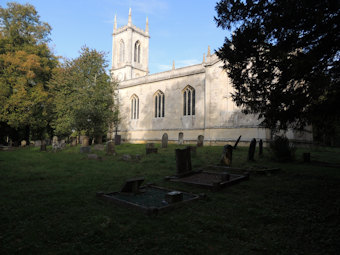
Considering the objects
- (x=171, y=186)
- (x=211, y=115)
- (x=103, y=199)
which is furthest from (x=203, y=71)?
(x=103, y=199)

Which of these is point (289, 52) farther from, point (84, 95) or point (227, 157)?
point (84, 95)

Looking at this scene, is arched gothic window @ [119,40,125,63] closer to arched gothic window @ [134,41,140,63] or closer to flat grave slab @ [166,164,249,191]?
arched gothic window @ [134,41,140,63]

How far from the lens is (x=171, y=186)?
22.3ft

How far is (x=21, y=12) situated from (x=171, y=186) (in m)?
27.5

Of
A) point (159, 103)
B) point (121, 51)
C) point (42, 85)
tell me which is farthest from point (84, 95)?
point (121, 51)

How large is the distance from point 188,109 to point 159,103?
15.3ft

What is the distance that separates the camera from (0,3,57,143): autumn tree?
879 inches

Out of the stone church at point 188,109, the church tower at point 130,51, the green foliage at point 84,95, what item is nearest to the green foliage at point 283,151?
the stone church at point 188,109

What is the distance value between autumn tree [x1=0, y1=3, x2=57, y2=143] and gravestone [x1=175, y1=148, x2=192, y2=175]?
20666 mm

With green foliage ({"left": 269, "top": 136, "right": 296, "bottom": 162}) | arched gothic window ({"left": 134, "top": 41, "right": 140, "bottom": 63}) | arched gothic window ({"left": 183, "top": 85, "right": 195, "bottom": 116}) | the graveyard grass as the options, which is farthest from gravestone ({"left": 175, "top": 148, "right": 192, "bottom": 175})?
arched gothic window ({"left": 134, "top": 41, "right": 140, "bottom": 63})

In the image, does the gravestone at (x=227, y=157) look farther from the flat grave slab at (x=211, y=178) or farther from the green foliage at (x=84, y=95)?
the green foliage at (x=84, y=95)

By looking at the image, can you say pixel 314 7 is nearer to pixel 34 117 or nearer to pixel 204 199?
pixel 204 199

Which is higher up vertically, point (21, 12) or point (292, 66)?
point (21, 12)

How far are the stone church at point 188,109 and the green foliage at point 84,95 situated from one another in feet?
8.51
